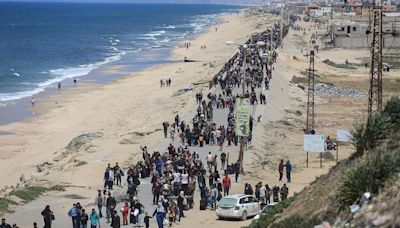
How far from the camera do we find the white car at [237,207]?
920 inches

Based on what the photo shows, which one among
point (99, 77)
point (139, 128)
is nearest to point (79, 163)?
point (139, 128)

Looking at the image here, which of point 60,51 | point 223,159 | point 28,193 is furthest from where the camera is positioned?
point 60,51

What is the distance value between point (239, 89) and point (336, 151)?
1563cm

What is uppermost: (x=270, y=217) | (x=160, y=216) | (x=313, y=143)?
(x=270, y=217)

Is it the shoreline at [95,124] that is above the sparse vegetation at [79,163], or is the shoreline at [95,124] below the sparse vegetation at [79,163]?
below

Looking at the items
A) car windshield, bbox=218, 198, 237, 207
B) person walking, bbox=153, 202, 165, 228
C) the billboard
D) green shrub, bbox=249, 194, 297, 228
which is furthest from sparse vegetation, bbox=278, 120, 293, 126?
green shrub, bbox=249, 194, 297, 228

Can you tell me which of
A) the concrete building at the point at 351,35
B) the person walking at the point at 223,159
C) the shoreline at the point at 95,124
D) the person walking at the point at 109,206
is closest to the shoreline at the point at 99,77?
the shoreline at the point at 95,124

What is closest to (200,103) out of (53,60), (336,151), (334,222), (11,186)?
(336,151)

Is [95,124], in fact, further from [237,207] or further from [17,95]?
[237,207]

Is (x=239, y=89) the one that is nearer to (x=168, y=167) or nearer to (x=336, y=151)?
(x=336, y=151)

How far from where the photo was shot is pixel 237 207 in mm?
23391

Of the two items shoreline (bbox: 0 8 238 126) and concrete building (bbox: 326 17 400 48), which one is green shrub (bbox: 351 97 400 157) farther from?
concrete building (bbox: 326 17 400 48)

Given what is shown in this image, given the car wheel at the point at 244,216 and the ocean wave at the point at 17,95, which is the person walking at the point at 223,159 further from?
the ocean wave at the point at 17,95

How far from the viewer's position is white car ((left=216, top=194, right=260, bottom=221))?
23375 mm
